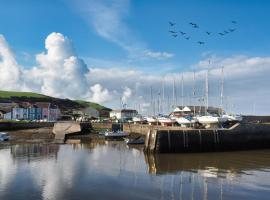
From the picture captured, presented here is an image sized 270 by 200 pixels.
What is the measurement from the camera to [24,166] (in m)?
32.8

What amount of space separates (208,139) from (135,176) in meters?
16.1

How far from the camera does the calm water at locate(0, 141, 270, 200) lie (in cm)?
2298

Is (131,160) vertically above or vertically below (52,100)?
below

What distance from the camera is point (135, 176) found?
2888 cm

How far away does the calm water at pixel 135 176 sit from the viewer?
23.0 m

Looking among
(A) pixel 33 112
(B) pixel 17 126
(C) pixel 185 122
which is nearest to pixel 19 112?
(A) pixel 33 112

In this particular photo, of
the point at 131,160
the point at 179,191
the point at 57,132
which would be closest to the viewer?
the point at 179,191

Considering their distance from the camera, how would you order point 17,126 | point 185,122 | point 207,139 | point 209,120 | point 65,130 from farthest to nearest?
1. point 17,126
2. point 65,130
3. point 185,122
4. point 209,120
5. point 207,139

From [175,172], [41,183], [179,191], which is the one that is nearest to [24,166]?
[41,183]

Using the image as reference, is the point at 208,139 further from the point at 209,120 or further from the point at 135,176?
the point at 135,176

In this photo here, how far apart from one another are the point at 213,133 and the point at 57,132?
3101 centimetres

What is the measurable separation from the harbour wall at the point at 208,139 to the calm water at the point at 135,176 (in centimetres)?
176

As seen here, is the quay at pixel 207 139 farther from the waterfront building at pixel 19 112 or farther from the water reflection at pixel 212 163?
the waterfront building at pixel 19 112

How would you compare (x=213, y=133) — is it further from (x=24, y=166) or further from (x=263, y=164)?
(x=24, y=166)
